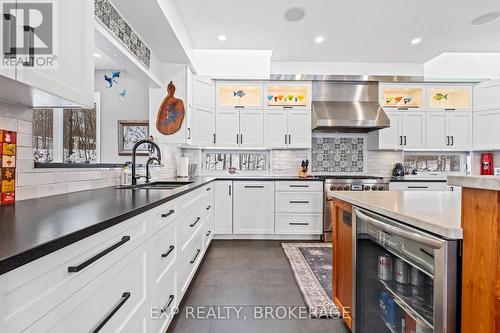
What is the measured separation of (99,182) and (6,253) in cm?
164

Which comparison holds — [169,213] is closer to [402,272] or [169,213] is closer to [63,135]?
[63,135]

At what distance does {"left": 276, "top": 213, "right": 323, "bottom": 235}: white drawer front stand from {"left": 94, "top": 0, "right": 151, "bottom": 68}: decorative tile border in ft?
8.92

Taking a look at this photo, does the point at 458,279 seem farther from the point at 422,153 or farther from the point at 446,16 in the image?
the point at 422,153

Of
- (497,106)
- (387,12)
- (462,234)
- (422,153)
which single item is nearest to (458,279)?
(462,234)

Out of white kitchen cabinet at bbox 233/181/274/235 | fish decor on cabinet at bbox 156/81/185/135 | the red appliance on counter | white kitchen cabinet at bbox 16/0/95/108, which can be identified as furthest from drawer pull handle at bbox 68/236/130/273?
the red appliance on counter

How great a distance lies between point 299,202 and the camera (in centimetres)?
397

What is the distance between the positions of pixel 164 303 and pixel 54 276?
1.08 metres

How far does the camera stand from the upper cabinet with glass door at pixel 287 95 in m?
4.26

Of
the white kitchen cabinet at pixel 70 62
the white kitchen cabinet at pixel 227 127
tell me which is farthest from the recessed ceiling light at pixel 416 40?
the white kitchen cabinet at pixel 70 62

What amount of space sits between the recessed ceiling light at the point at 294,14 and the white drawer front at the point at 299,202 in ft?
7.50

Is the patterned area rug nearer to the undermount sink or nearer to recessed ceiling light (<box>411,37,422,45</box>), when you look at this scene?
the undermount sink

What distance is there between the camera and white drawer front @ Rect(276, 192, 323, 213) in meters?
3.96

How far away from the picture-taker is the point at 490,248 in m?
0.77

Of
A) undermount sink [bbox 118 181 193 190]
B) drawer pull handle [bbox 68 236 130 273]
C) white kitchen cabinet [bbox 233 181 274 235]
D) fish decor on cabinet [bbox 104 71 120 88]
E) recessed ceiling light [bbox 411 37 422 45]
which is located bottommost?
white kitchen cabinet [bbox 233 181 274 235]
